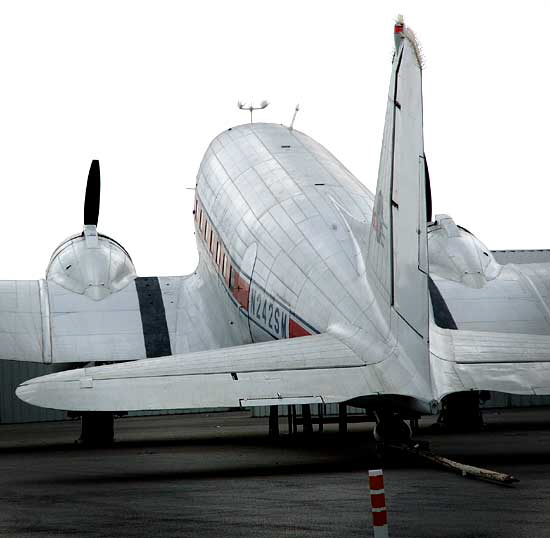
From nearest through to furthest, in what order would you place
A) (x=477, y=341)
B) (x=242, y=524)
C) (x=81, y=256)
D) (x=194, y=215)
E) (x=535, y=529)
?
(x=535, y=529)
(x=242, y=524)
(x=477, y=341)
(x=81, y=256)
(x=194, y=215)

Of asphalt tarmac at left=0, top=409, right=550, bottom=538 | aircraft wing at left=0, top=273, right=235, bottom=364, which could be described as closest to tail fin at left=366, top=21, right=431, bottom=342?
asphalt tarmac at left=0, top=409, right=550, bottom=538

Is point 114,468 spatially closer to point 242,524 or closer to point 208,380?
point 208,380

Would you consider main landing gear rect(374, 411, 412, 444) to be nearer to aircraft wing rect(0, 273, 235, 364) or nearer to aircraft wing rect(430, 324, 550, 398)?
aircraft wing rect(430, 324, 550, 398)

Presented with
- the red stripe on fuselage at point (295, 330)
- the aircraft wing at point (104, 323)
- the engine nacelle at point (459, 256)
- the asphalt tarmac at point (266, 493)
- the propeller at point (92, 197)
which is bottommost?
the asphalt tarmac at point (266, 493)

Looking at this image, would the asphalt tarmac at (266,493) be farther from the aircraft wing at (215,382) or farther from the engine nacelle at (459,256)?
the engine nacelle at (459,256)

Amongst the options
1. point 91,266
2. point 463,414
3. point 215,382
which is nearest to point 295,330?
point 215,382

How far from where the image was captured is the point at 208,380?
1195cm

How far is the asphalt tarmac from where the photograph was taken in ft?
27.4

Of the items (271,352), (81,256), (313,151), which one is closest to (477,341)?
(271,352)

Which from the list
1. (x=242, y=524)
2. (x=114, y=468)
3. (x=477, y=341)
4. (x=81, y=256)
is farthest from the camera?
(x=81, y=256)

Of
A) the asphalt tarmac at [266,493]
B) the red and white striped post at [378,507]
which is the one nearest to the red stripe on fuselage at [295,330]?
the asphalt tarmac at [266,493]

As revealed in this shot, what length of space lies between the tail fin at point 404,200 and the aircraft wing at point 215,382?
0.91 metres

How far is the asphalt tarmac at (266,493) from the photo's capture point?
27.4 feet

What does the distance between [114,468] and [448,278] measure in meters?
9.62
